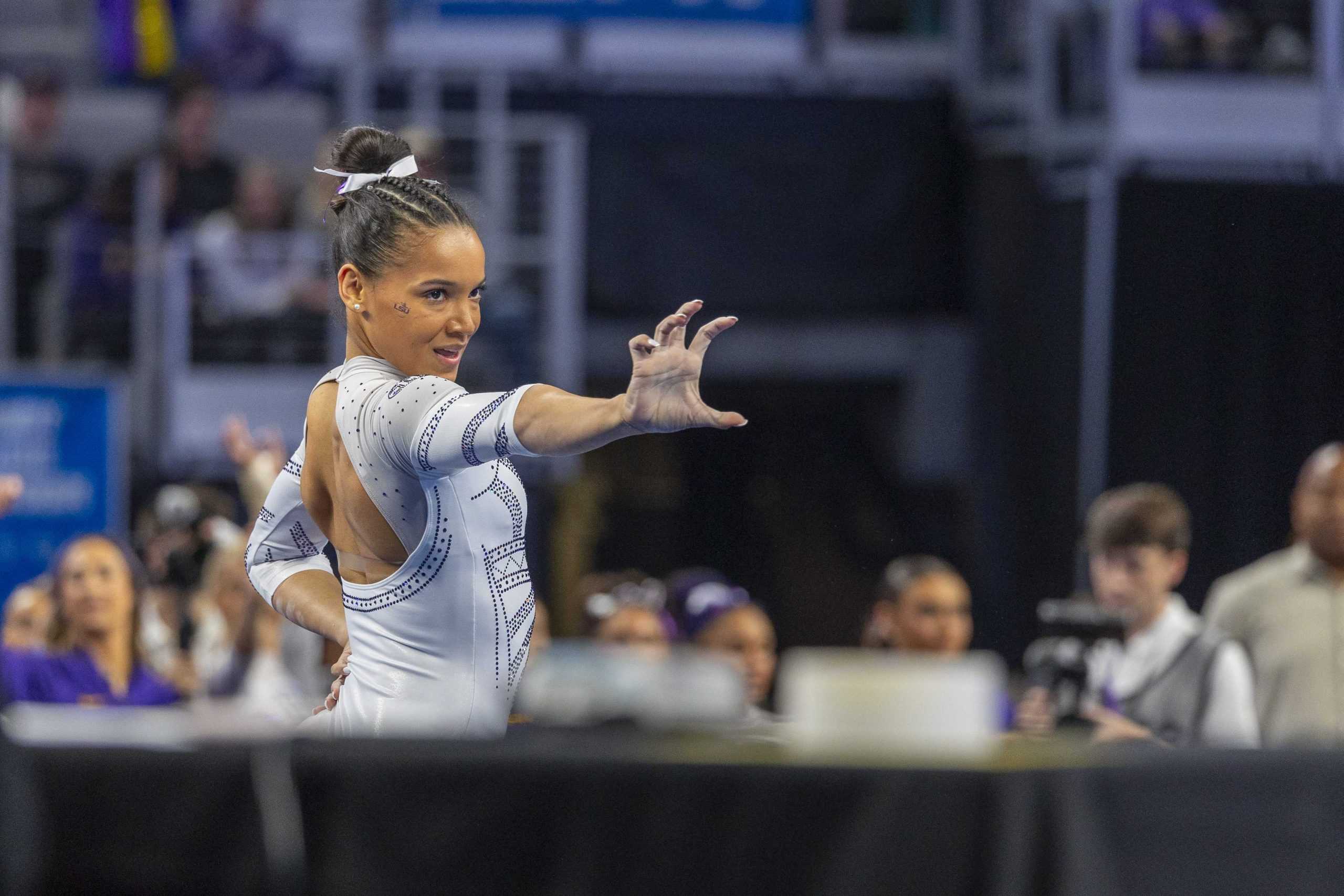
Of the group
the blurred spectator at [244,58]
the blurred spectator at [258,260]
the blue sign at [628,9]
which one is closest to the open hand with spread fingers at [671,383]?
the blurred spectator at [258,260]

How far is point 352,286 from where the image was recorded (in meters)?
1.19

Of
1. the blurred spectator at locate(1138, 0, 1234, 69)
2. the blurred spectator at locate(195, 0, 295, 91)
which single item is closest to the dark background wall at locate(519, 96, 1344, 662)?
the blurred spectator at locate(1138, 0, 1234, 69)

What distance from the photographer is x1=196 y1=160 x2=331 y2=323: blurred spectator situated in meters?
2.94

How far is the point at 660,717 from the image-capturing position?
11.8 ft

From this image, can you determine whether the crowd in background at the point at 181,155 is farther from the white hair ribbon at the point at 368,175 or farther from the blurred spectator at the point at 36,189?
the white hair ribbon at the point at 368,175

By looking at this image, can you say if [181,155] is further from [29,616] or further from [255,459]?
[255,459]

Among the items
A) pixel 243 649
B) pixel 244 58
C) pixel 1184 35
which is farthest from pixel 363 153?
pixel 244 58

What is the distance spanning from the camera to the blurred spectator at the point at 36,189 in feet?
22.4

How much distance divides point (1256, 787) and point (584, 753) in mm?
784

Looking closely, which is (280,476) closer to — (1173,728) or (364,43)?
(1173,728)

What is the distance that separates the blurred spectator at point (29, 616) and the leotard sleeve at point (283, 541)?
2142 mm

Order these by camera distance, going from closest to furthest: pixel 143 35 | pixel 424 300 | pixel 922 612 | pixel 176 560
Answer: pixel 424 300, pixel 922 612, pixel 176 560, pixel 143 35

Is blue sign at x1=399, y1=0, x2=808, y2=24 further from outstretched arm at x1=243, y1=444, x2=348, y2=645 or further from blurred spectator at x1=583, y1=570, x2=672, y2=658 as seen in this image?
outstretched arm at x1=243, y1=444, x2=348, y2=645

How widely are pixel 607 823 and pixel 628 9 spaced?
5.02 meters
